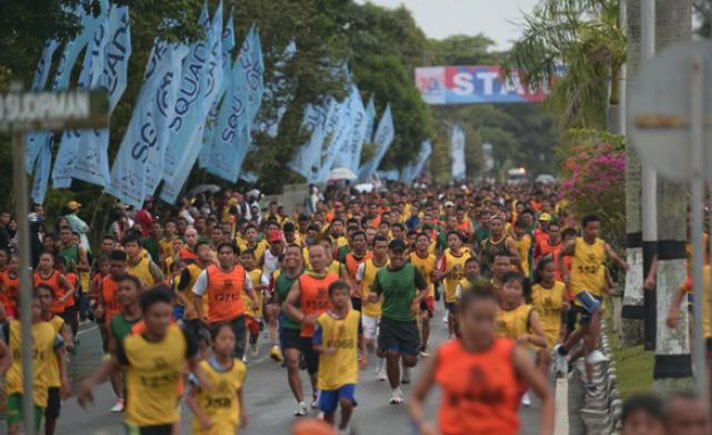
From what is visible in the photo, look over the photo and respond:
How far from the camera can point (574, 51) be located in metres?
31.7

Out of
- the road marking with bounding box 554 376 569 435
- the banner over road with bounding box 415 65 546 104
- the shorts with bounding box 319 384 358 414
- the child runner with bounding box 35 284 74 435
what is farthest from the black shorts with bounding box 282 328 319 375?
the banner over road with bounding box 415 65 546 104

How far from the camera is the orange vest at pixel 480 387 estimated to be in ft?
26.6

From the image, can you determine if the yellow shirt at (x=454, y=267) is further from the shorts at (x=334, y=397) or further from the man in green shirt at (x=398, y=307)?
the shorts at (x=334, y=397)

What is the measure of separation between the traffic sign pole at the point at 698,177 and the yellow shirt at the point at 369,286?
1048cm

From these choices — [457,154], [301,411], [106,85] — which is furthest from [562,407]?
[457,154]

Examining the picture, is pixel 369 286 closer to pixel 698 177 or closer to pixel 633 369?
pixel 633 369

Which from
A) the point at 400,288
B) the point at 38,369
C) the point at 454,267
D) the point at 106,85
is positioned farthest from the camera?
the point at 106,85

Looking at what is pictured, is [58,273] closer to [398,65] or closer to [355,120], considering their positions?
[355,120]

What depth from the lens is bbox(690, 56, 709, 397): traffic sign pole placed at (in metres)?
7.69

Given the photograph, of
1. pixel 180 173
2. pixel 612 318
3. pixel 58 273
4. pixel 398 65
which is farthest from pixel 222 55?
pixel 398 65

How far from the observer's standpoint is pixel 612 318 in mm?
23859

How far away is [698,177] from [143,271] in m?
11.3

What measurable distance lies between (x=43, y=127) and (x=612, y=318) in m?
16.4

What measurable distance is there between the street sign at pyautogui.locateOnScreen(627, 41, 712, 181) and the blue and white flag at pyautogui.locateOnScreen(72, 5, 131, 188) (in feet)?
61.2
